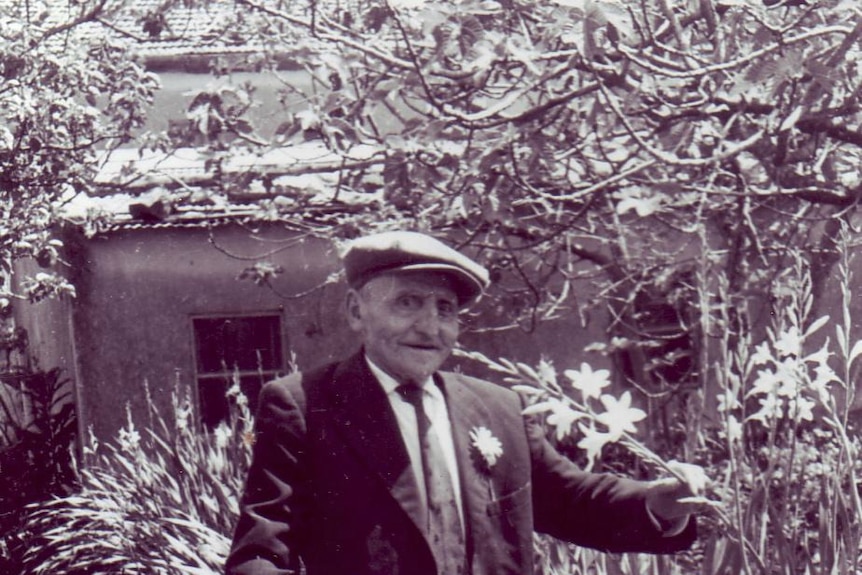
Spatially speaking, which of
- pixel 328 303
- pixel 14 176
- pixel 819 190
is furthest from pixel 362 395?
pixel 328 303

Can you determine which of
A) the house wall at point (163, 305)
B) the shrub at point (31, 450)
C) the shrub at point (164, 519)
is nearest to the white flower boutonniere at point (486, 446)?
the shrub at point (164, 519)

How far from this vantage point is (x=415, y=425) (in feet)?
8.09

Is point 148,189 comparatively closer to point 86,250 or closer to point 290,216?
point 290,216

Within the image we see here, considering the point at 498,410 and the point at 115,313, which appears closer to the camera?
the point at 498,410

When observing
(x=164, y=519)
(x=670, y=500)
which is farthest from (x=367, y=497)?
(x=164, y=519)

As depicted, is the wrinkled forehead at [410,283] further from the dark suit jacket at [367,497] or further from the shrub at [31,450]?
the shrub at [31,450]

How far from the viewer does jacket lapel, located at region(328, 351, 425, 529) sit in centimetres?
237

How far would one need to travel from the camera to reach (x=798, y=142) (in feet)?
16.9

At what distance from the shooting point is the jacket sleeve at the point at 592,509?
2354 millimetres

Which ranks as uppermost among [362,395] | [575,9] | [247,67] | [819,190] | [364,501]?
[247,67]

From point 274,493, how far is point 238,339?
25.1 feet

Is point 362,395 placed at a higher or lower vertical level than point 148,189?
lower

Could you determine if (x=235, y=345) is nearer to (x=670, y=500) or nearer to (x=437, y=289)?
(x=437, y=289)

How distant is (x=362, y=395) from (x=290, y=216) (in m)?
4.65
